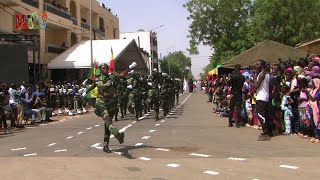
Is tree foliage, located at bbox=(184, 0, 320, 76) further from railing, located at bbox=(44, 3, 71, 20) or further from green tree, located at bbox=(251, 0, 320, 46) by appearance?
railing, located at bbox=(44, 3, 71, 20)

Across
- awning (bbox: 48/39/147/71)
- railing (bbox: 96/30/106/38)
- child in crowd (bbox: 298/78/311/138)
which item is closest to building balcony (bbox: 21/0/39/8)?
awning (bbox: 48/39/147/71)

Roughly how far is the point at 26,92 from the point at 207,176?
514 inches

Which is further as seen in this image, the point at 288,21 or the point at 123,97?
the point at 288,21

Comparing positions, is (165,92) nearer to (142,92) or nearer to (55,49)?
(142,92)

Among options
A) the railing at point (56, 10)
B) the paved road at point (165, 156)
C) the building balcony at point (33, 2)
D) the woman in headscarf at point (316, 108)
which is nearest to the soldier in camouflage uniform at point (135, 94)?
the paved road at point (165, 156)

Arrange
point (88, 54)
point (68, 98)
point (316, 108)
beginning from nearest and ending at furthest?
1. point (316, 108)
2. point (68, 98)
3. point (88, 54)

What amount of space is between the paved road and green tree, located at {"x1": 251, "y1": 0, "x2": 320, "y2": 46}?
2516cm

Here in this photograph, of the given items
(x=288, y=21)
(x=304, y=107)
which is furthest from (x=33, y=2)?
(x=304, y=107)

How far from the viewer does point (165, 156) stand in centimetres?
970

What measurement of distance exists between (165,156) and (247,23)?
1723 inches

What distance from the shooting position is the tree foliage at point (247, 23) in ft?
124

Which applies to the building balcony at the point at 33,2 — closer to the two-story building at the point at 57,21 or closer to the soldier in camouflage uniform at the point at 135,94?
the two-story building at the point at 57,21

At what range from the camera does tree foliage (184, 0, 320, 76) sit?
37.8 meters

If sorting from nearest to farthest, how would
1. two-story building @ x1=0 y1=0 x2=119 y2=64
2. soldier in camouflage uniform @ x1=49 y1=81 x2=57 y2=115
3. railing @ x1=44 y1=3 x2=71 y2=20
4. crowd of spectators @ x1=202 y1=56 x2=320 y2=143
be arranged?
1. crowd of spectators @ x1=202 y1=56 x2=320 y2=143
2. soldier in camouflage uniform @ x1=49 y1=81 x2=57 y2=115
3. two-story building @ x1=0 y1=0 x2=119 y2=64
4. railing @ x1=44 y1=3 x2=71 y2=20
